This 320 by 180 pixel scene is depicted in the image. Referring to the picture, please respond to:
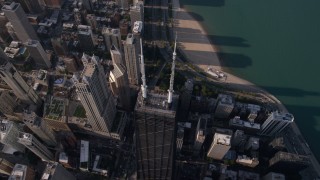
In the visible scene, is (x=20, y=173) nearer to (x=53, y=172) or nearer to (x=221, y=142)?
(x=53, y=172)

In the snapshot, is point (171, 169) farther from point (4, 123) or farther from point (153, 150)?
point (4, 123)

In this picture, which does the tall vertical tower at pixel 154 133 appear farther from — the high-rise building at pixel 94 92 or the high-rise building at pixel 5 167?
the high-rise building at pixel 5 167

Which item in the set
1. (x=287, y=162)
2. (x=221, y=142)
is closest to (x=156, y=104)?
(x=221, y=142)

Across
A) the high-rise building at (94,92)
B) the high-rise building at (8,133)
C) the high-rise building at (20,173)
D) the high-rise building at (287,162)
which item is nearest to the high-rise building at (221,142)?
the high-rise building at (287,162)

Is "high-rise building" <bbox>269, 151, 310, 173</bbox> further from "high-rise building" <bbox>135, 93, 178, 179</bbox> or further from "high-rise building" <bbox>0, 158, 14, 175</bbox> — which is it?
"high-rise building" <bbox>0, 158, 14, 175</bbox>

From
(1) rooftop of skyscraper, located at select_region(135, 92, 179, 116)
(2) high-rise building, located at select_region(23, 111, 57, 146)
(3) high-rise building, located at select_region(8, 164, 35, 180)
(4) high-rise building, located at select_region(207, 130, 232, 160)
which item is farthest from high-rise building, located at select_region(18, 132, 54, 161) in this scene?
(4) high-rise building, located at select_region(207, 130, 232, 160)

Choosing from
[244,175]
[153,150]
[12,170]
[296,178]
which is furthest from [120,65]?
[296,178]
